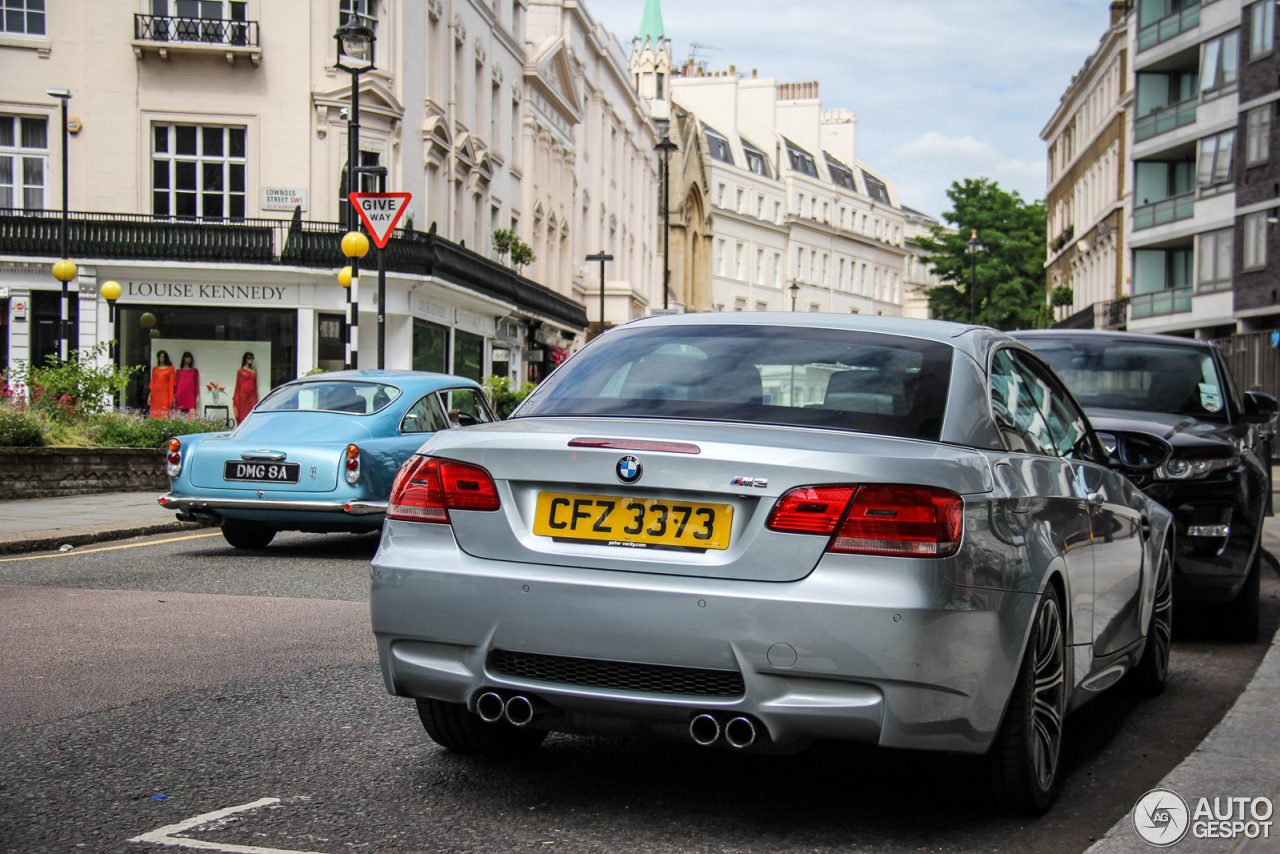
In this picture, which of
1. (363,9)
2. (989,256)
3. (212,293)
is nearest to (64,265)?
(212,293)

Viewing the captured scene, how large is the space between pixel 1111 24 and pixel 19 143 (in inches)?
1838

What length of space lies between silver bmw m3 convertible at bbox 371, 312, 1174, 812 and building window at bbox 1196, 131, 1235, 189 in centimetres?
4404

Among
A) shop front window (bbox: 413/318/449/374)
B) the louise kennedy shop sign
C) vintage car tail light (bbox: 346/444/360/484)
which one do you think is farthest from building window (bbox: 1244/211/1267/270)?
vintage car tail light (bbox: 346/444/360/484)

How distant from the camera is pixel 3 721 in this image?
5230 millimetres

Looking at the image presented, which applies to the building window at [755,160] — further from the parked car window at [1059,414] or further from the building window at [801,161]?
the parked car window at [1059,414]

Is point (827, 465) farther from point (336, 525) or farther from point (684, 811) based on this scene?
point (336, 525)

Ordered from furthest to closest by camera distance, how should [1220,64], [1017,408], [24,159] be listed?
[1220,64] < [24,159] < [1017,408]

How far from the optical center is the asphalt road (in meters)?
3.88

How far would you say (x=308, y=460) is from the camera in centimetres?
1120

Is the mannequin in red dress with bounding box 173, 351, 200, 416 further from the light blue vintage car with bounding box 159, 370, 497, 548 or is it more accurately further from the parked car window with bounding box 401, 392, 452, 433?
the parked car window with bounding box 401, 392, 452, 433

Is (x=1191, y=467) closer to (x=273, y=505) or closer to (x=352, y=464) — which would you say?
(x=352, y=464)

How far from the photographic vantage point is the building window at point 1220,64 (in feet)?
145

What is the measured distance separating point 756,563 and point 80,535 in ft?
33.7

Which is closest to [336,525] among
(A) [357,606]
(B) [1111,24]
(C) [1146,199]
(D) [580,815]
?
(A) [357,606]
